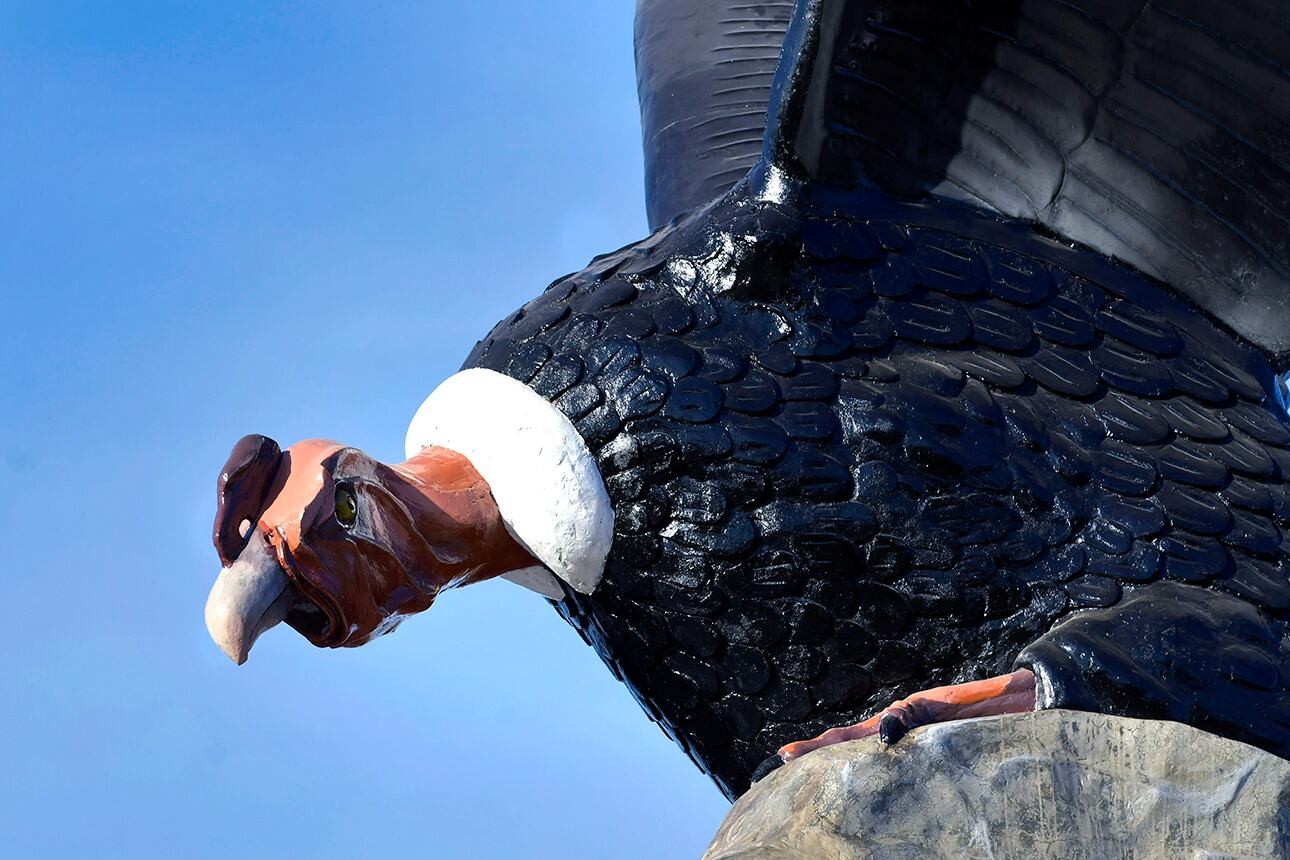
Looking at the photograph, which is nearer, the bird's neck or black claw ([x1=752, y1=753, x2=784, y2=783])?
black claw ([x1=752, y1=753, x2=784, y2=783])

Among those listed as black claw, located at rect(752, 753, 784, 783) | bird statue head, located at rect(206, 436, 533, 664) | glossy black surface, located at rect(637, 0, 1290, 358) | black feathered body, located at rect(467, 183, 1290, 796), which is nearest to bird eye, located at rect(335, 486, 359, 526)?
bird statue head, located at rect(206, 436, 533, 664)

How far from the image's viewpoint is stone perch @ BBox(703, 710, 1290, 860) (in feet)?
5.59

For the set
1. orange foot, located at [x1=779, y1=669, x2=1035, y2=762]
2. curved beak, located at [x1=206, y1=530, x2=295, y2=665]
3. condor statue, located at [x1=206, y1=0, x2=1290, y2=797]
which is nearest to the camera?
orange foot, located at [x1=779, y1=669, x2=1035, y2=762]

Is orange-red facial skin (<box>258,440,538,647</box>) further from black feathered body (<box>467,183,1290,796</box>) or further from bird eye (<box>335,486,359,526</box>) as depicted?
black feathered body (<box>467,183,1290,796</box>)

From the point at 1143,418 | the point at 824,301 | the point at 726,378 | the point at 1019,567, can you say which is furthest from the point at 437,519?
the point at 1143,418

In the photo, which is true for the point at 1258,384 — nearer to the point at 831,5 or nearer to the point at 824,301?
the point at 824,301

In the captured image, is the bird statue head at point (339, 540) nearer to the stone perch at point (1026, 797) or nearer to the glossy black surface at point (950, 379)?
the glossy black surface at point (950, 379)

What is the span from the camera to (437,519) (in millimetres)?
2188

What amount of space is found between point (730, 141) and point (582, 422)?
36.3 inches

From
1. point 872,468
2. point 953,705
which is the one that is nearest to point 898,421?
point 872,468

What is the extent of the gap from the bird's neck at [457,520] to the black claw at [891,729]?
0.61 meters

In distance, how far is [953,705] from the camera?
186 centimetres

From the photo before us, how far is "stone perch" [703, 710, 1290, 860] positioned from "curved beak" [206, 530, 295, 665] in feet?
1.75

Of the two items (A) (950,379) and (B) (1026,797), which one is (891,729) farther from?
(A) (950,379)
